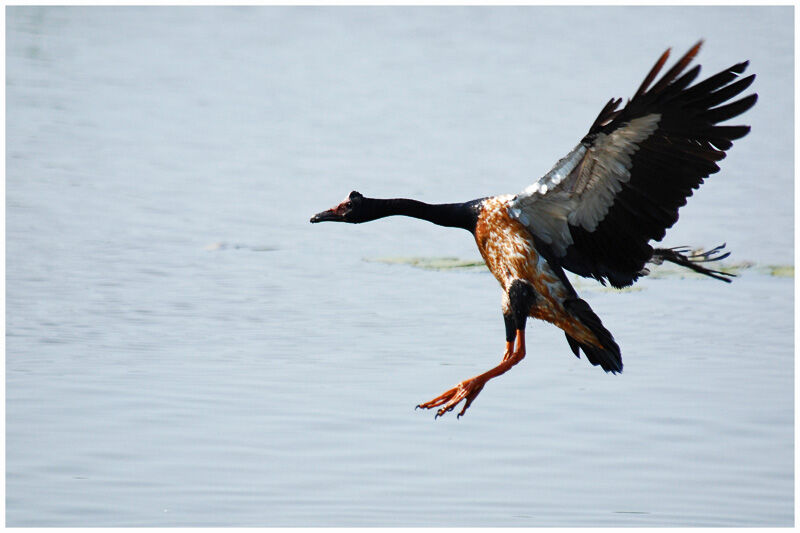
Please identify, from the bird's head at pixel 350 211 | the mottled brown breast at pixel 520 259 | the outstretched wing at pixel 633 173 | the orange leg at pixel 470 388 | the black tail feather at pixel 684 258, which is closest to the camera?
the outstretched wing at pixel 633 173

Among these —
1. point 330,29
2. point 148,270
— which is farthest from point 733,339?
point 330,29

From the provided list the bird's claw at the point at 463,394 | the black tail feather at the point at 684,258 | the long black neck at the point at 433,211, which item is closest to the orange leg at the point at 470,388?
the bird's claw at the point at 463,394

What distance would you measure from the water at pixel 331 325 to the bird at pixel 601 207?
81cm

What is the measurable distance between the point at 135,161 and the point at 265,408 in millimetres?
6948

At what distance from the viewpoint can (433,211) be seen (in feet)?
24.5

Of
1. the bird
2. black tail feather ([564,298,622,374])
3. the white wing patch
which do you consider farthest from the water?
the white wing patch

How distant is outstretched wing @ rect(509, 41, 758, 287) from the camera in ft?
21.6

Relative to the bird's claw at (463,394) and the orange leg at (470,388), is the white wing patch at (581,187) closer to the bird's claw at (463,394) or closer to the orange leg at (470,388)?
the orange leg at (470,388)

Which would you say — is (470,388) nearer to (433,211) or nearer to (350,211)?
(433,211)

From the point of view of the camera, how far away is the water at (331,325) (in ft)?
24.2

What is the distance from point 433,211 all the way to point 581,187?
2.90ft

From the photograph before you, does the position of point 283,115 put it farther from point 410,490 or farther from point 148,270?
point 410,490

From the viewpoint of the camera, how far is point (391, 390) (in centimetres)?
872

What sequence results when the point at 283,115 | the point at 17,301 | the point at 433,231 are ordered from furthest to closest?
the point at 283,115 < the point at 433,231 < the point at 17,301
